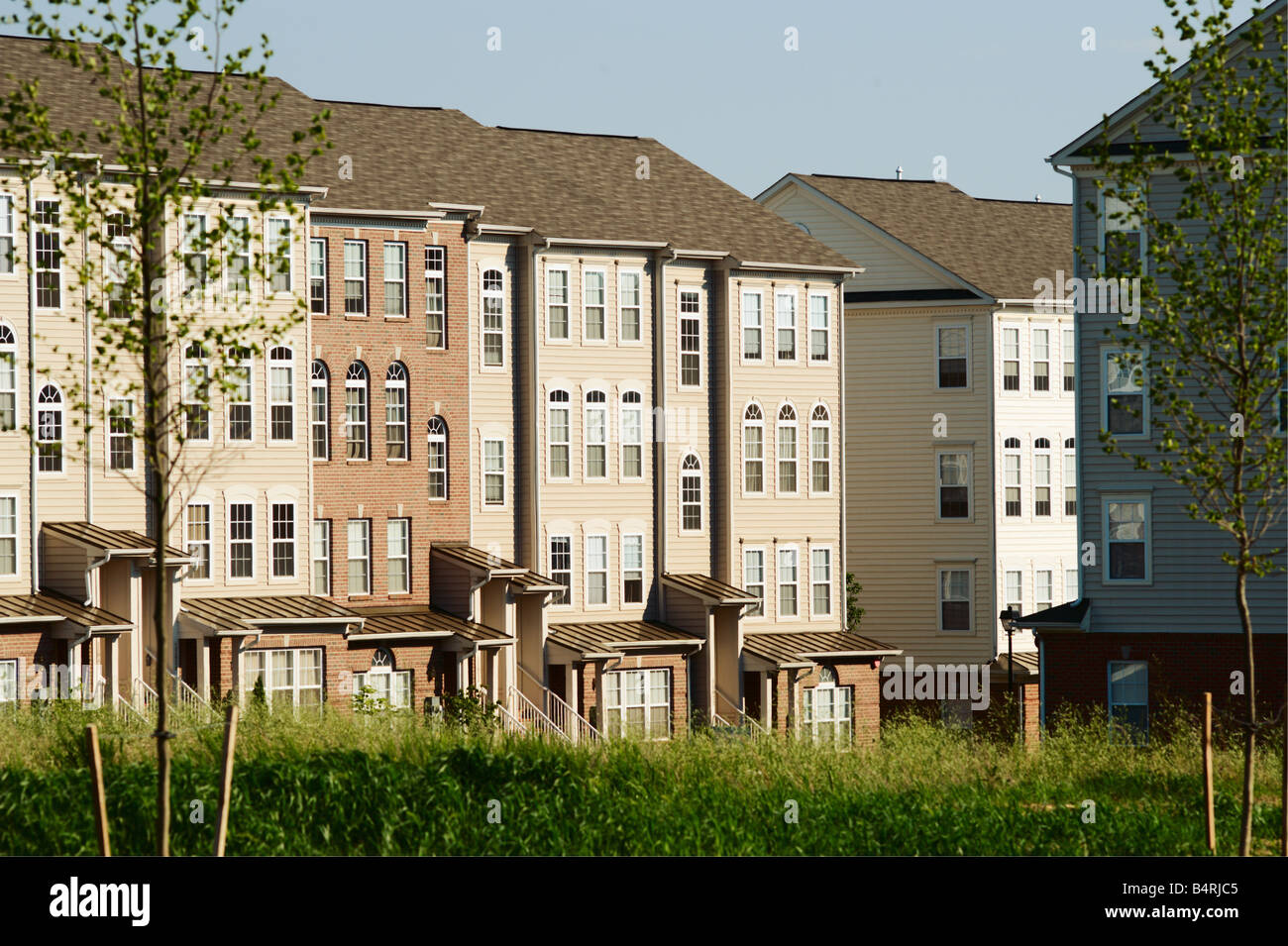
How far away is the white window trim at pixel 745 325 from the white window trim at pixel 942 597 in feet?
31.6

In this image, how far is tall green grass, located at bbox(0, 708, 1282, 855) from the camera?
65.3ft

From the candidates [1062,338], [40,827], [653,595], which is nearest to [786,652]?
[653,595]

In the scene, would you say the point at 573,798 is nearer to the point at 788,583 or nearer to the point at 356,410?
the point at 356,410

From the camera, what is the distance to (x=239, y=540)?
44875 millimetres

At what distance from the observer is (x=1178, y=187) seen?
4141 centimetres

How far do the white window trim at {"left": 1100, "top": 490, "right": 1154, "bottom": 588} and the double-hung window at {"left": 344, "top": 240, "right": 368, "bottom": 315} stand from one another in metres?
17.5

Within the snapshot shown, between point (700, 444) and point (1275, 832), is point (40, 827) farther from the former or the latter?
point (700, 444)

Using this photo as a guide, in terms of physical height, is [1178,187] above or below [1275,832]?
above

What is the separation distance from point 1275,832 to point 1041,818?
3.16m

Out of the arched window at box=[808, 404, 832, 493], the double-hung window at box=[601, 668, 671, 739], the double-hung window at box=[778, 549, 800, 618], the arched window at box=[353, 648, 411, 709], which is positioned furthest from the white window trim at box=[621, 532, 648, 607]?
the arched window at box=[353, 648, 411, 709]

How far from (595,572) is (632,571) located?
1217mm

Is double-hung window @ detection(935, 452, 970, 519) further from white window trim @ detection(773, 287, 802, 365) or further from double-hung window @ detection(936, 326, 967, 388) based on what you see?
white window trim @ detection(773, 287, 802, 365)

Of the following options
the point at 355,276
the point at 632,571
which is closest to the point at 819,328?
the point at 632,571

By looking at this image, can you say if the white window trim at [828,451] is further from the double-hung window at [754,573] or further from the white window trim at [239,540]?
the white window trim at [239,540]
